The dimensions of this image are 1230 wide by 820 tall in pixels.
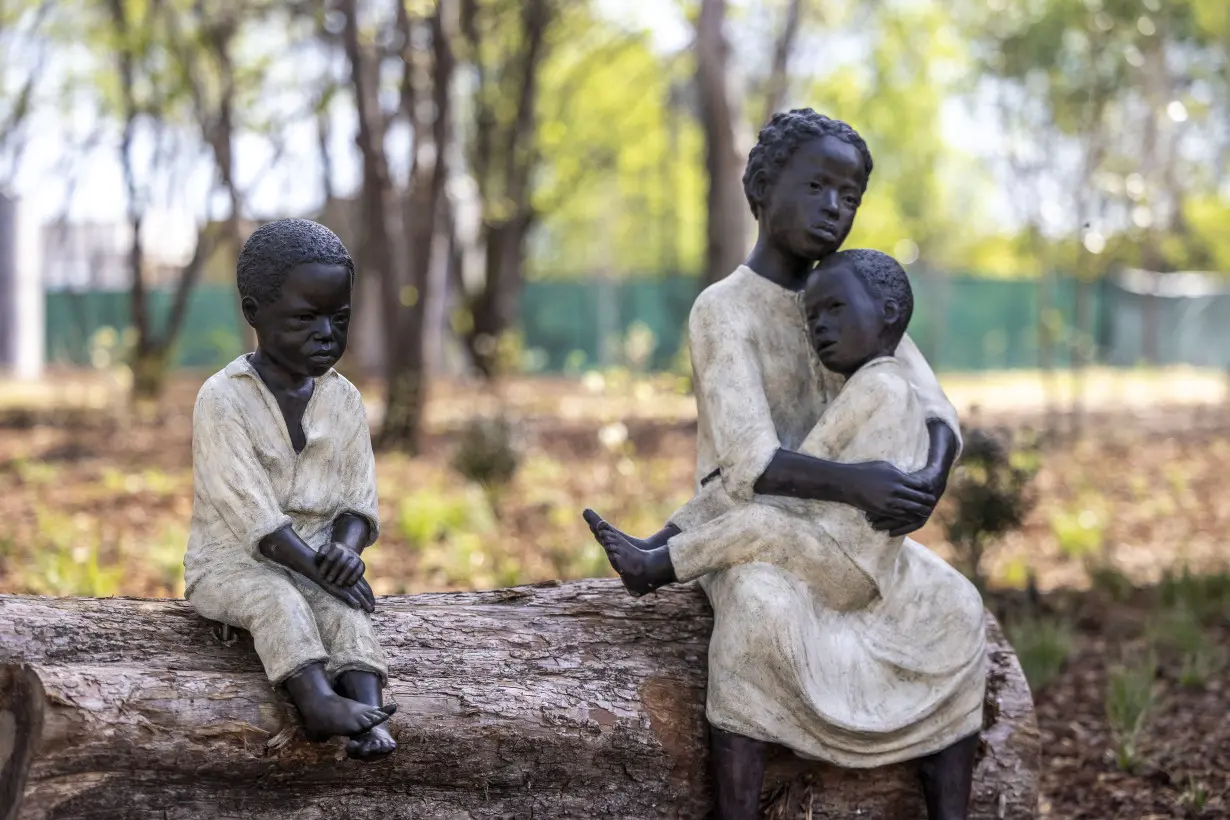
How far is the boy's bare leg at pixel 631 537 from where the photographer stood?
11.6 feet

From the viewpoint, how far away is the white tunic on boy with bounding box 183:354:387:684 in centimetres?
313

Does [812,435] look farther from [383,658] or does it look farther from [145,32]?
[145,32]

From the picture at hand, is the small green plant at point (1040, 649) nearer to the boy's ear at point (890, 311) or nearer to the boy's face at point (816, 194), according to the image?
the boy's ear at point (890, 311)

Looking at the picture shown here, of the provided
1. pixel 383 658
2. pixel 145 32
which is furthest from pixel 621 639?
pixel 145 32

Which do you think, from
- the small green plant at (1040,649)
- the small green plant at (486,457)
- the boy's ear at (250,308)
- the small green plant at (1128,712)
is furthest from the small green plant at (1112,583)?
the boy's ear at (250,308)

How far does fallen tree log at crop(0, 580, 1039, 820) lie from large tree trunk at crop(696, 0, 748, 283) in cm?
679

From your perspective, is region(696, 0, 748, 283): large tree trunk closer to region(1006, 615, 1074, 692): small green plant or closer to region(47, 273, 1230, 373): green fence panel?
region(1006, 615, 1074, 692): small green plant

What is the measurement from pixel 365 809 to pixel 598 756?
598 mm

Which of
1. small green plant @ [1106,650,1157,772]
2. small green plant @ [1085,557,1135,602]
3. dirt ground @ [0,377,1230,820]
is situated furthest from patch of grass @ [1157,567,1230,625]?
small green plant @ [1106,650,1157,772]

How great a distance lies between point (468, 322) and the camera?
16.9 m

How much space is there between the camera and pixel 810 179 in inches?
142

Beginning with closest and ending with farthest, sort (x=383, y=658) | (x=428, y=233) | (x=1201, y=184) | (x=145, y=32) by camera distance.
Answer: (x=383, y=658), (x=428, y=233), (x=145, y=32), (x=1201, y=184)

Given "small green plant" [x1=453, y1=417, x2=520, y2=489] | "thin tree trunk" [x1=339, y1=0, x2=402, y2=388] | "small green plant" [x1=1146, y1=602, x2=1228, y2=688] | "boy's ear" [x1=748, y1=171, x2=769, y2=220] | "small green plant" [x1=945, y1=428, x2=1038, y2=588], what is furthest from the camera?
"thin tree trunk" [x1=339, y1=0, x2=402, y2=388]

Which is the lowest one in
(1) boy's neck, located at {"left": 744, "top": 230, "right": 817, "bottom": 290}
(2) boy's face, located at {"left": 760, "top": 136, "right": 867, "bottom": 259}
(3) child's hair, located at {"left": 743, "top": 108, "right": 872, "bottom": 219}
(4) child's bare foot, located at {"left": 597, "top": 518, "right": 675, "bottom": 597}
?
(4) child's bare foot, located at {"left": 597, "top": 518, "right": 675, "bottom": 597}
